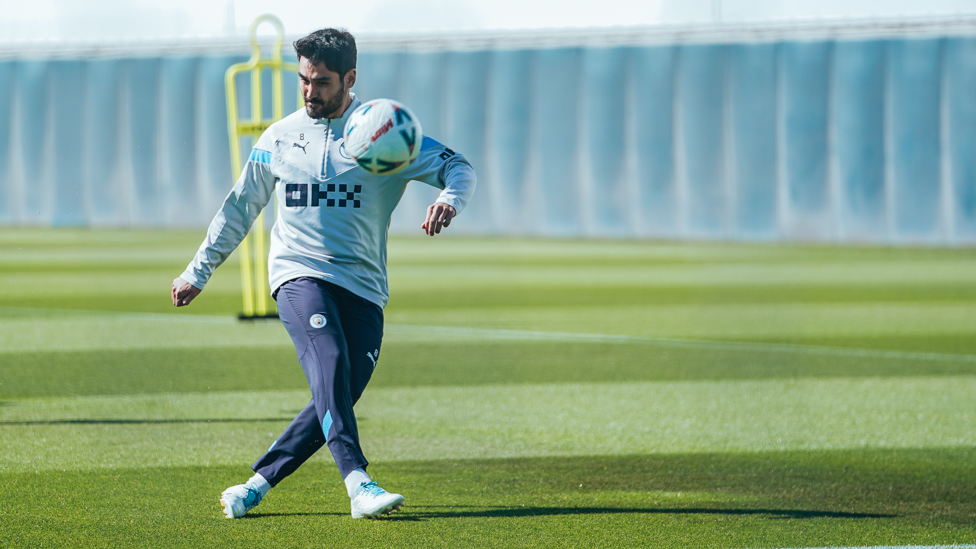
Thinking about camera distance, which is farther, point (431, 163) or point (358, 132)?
point (431, 163)

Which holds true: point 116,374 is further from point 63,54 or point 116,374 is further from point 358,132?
point 63,54

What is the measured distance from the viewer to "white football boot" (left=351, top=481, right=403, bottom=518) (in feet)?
12.2

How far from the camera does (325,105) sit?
3.88 meters

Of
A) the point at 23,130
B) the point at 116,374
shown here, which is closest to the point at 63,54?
the point at 23,130

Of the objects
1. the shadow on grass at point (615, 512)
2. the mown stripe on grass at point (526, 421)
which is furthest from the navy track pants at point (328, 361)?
the mown stripe on grass at point (526, 421)

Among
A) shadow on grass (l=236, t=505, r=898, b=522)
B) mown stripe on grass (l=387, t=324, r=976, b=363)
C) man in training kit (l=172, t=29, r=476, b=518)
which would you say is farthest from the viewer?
mown stripe on grass (l=387, t=324, r=976, b=363)

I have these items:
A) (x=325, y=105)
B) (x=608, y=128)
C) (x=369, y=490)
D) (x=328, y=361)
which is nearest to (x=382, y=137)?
(x=325, y=105)

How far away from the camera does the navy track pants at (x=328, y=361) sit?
12.4 ft

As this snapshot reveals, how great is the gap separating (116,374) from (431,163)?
4.32 metres

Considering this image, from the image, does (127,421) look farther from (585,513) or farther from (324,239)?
(585,513)

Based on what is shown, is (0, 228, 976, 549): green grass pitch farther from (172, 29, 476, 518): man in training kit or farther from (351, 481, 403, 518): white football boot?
(172, 29, 476, 518): man in training kit

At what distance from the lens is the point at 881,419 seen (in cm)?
603

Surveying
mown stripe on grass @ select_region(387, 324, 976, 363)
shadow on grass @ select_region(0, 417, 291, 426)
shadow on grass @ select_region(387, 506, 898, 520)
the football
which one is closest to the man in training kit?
the football

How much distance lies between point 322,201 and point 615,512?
1601 millimetres
